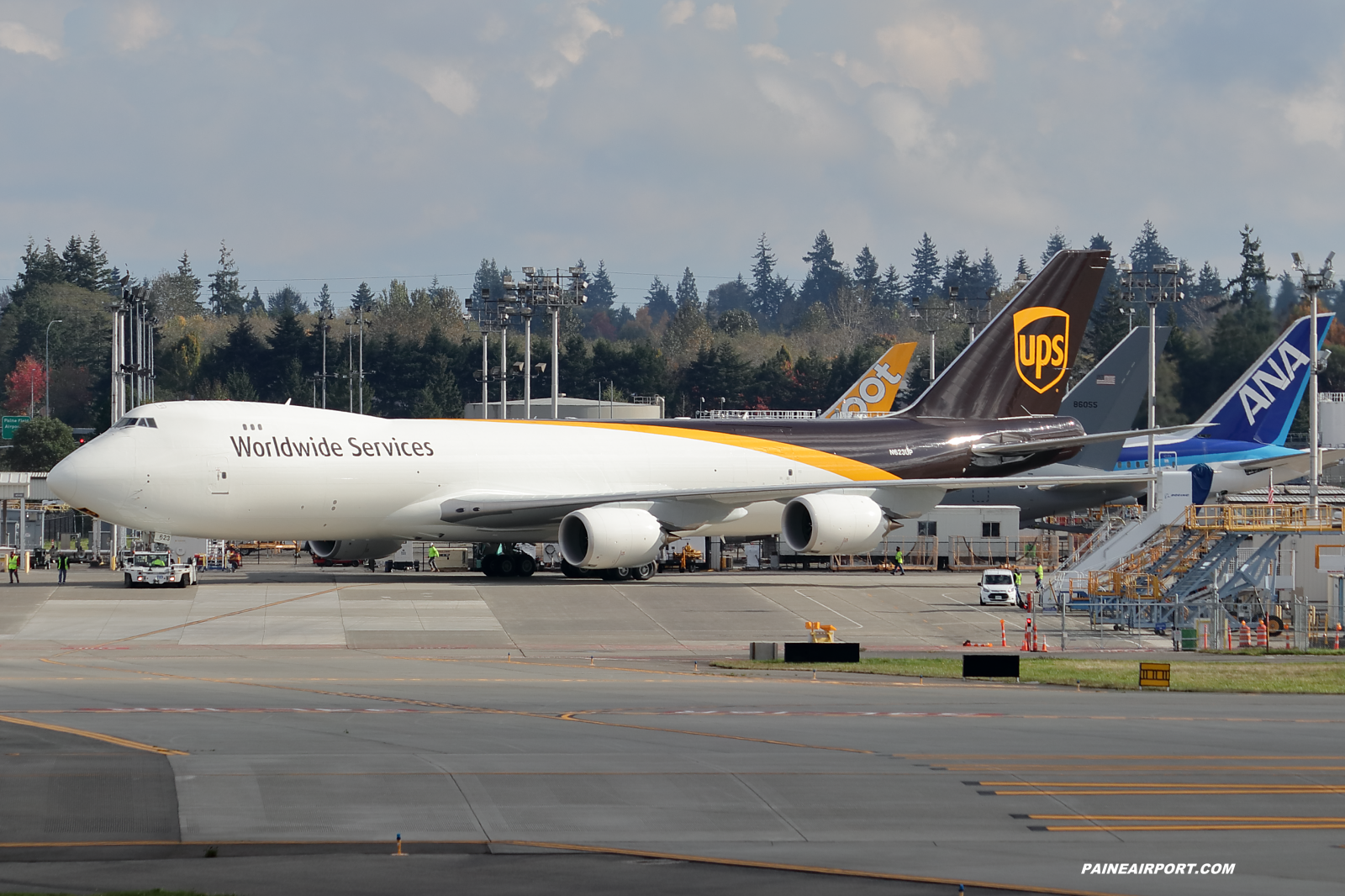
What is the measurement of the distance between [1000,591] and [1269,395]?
33.8 metres

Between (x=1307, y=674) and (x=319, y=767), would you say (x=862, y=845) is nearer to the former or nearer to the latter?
(x=319, y=767)

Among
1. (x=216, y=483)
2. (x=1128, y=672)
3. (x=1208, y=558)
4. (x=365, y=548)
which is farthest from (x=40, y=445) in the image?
(x=1128, y=672)

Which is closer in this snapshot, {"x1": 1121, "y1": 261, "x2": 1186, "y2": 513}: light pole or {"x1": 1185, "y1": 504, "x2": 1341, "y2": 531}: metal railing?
{"x1": 1185, "y1": 504, "x2": 1341, "y2": 531}: metal railing

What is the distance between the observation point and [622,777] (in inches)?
747

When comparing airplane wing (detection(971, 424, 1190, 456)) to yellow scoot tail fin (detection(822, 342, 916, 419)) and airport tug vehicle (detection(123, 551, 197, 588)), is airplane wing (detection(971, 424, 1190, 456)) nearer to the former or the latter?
airport tug vehicle (detection(123, 551, 197, 588))

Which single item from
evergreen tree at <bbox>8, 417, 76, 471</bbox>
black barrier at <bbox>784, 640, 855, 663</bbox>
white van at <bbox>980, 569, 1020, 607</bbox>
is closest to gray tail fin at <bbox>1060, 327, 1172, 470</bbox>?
white van at <bbox>980, 569, 1020, 607</bbox>

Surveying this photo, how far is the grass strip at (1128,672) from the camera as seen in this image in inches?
1222

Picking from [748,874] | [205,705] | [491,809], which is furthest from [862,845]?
[205,705]

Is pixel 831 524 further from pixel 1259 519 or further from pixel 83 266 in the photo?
pixel 83 266

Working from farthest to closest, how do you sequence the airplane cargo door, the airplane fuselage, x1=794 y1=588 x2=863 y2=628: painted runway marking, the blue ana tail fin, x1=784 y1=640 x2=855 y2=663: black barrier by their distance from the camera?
the blue ana tail fin → the airplane cargo door → the airplane fuselage → x1=794 y1=588 x2=863 y2=628: painted runway marking → x1=784 y1=640 x2=855 y2=663: black barrier

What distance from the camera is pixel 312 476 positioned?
5012cm

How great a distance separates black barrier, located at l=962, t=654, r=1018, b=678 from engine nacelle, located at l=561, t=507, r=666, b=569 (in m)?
21.0

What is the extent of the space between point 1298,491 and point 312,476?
63602 millimetres

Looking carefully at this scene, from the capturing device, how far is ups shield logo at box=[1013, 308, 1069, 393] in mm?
62688
